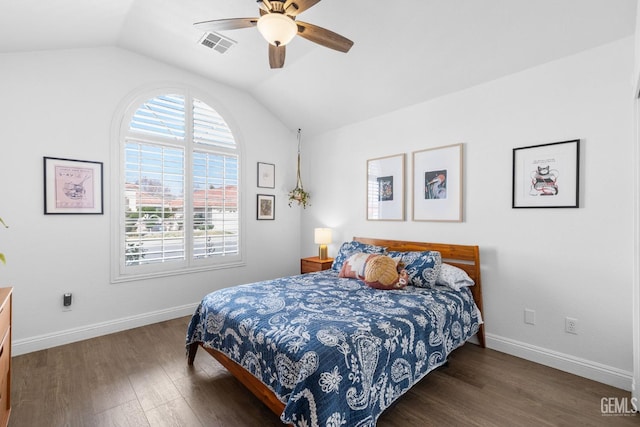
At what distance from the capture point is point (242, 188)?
426 centimetres

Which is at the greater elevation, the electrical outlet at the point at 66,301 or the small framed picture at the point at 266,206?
the small framed picture at the point at 266,206

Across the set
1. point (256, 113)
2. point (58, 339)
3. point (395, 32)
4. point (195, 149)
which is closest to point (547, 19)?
point (395, 32)

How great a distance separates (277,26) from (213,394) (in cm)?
254

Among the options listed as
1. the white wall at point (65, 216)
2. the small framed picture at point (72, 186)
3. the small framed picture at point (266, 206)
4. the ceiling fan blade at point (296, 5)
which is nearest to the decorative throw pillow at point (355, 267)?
the small framed picture at point (266, 206)

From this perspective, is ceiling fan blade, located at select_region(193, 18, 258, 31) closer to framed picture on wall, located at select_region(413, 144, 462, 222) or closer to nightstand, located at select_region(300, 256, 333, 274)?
framed picture on wall, located at select_region(413, 144, 462, 222)

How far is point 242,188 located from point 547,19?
3614mm

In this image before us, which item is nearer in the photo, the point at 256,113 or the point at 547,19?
the point at 547,19

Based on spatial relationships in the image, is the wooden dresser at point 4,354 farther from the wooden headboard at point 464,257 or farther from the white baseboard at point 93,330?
the wooden headboard at point 464,257

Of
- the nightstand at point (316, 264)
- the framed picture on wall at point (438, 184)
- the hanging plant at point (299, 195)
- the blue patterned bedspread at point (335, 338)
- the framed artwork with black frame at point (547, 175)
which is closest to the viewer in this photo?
the blue patterned bedspread at point (335, 338)

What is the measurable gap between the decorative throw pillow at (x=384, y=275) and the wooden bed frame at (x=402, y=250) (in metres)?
0.70

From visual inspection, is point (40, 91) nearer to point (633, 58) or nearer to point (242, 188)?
point (242, 188)

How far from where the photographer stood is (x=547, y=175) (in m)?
2.57

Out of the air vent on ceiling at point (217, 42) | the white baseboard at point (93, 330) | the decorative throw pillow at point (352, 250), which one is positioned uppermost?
the air vent on ceiling at point (217, 42)

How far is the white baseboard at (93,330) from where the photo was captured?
2.78 metres
